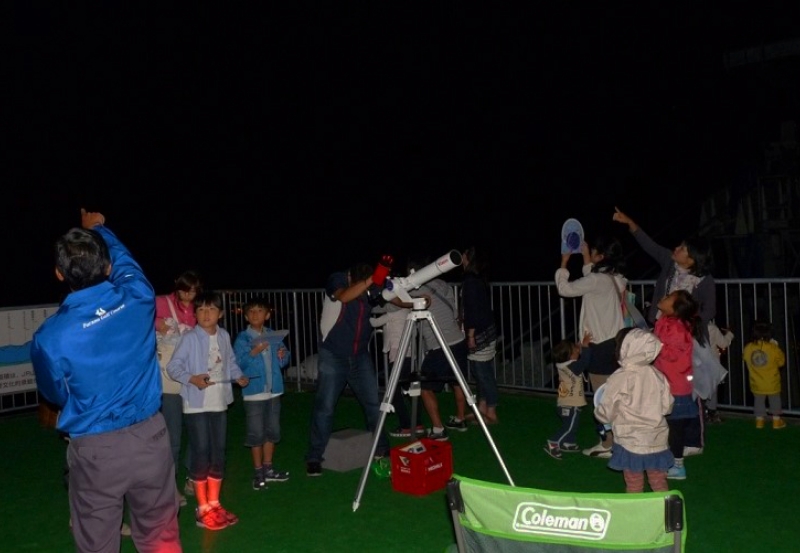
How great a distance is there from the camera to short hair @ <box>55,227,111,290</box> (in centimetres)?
331

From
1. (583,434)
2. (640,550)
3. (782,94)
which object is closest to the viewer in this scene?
(640,550)

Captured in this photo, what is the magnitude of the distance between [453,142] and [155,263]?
24.4 feet

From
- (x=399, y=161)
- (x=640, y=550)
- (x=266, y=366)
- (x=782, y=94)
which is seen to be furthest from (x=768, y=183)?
(x=640, y=550)

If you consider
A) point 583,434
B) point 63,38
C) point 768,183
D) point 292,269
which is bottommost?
point 583,434

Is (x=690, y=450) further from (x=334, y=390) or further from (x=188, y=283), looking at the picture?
(x=188, y=283)

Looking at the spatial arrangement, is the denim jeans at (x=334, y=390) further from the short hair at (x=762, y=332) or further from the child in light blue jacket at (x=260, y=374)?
the short hair at (x=762, y=332)

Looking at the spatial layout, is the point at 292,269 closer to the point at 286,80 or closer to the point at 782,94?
the point at 286,80

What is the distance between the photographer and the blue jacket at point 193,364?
5.38 m

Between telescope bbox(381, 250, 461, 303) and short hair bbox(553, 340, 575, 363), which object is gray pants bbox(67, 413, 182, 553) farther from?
short hair bbox(553, 340, 575, 363)

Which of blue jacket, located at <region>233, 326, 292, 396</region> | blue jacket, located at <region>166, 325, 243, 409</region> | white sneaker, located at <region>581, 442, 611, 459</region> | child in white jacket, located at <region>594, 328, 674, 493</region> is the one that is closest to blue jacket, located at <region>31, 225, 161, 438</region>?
blue jacket, located at <region>166, 325, 243, 409</region>

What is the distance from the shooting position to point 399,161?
18.5 metres

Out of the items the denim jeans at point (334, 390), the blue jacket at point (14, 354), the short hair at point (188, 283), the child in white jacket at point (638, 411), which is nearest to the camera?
the child in white jacket at point (638, 411)

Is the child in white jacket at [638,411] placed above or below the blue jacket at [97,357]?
below

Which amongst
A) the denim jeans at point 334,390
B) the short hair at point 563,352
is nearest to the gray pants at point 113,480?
the denim jeans at point 334,390
